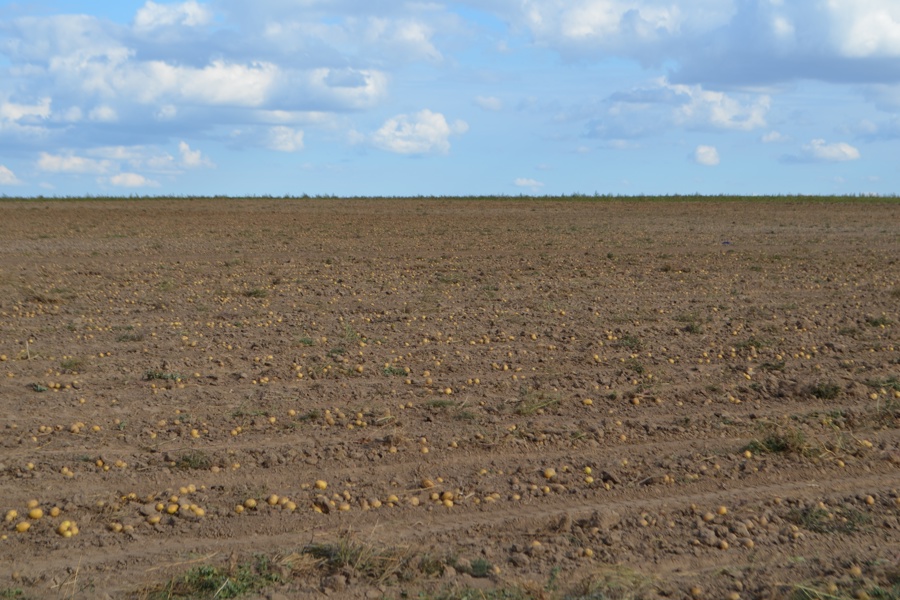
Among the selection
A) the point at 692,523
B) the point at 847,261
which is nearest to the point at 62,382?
the point at 692,523

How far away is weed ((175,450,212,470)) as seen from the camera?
20.5 feet

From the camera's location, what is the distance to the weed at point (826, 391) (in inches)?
317

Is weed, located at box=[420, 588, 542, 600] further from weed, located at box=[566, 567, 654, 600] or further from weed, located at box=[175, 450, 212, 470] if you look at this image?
weed, located at box=[175, 450, 212, 470]

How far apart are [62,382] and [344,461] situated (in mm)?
3387

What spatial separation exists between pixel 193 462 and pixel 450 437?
191 centimetres

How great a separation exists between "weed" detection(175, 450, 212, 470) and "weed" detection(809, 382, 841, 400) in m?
5.30

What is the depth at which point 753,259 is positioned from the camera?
18953 mm

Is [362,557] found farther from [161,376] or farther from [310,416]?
[161,376]

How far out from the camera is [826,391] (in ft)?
26.5

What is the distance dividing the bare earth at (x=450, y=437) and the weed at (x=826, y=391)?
0.06 meters

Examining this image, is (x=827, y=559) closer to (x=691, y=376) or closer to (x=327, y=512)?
(x=327, y=512)

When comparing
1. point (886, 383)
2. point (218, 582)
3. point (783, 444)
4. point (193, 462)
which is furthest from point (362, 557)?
point (886, 383)

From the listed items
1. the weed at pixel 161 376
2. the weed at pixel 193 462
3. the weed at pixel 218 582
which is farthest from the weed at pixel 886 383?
the weed at pixel 161 376

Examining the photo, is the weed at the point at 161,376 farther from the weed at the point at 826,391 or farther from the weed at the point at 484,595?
the weed at the point at 826,391
